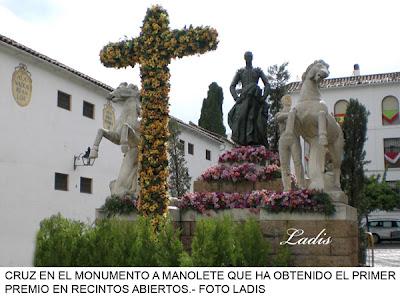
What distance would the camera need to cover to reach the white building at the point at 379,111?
1390 inches

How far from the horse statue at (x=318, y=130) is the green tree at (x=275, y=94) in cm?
748

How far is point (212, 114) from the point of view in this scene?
3259cm

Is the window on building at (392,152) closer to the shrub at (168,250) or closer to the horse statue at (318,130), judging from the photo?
the horse statue at (318,130)

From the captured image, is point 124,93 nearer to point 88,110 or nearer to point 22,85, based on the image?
point 22,85

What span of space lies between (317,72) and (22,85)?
387 inches

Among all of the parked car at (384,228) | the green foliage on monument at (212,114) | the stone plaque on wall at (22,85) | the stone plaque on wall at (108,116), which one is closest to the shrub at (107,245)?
the stone plaque on wall at (22,85)

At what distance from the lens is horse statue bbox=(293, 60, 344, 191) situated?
764cm

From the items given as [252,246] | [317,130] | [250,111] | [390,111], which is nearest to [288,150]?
[317,130]

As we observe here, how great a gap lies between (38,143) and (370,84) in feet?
89.5

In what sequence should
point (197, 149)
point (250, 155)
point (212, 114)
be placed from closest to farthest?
1. point (250, 155)
2. point (197, 149)
3. point (212, 114)

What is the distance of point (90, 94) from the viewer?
18.3 m

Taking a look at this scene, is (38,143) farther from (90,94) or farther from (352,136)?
(352,136)
